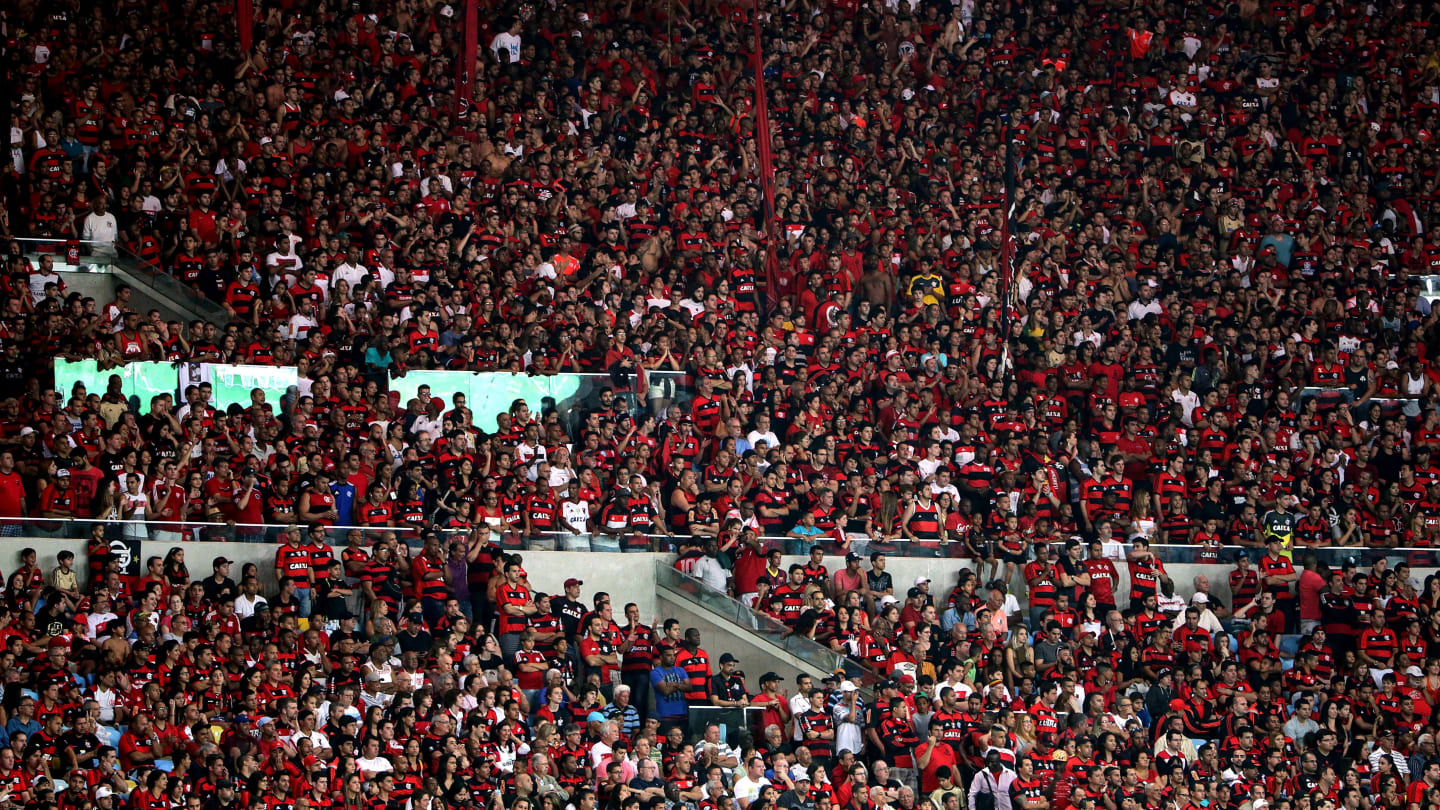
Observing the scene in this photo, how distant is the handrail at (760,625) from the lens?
1989cm

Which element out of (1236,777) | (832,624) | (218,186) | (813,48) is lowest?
(1236,777)

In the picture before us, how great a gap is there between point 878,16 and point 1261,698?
11.3m

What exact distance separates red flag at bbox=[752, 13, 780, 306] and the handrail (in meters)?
4.73

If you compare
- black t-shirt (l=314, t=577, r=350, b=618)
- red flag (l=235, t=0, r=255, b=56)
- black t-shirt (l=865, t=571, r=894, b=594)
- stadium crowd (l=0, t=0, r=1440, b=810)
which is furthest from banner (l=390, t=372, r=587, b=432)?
red flag (l=235, t=0, r=255, b=56)

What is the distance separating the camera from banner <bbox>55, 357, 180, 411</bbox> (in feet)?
65.0

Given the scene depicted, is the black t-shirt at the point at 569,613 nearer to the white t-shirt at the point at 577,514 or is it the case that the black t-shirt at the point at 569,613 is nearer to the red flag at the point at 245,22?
the white t-shirt at the point at 577,514

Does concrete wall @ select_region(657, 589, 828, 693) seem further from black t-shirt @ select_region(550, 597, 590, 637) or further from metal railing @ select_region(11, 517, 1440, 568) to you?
black t-shirt @ select_region(550, 597, 590, 637)

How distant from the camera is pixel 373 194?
2312 centimetres

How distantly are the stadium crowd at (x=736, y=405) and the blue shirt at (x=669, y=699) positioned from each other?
0.10ft

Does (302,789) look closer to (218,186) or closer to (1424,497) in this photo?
(218,186)

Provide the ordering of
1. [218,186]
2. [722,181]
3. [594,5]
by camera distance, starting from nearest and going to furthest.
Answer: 1. [218,186]
2. [722,181]
3. [594,5]

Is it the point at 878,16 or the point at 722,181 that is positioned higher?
the point at 878,16

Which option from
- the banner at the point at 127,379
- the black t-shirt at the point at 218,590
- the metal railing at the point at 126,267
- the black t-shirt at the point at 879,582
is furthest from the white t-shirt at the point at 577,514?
the metal railing at the point at 126,267

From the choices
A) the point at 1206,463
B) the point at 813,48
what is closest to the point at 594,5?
the point at 813,48
